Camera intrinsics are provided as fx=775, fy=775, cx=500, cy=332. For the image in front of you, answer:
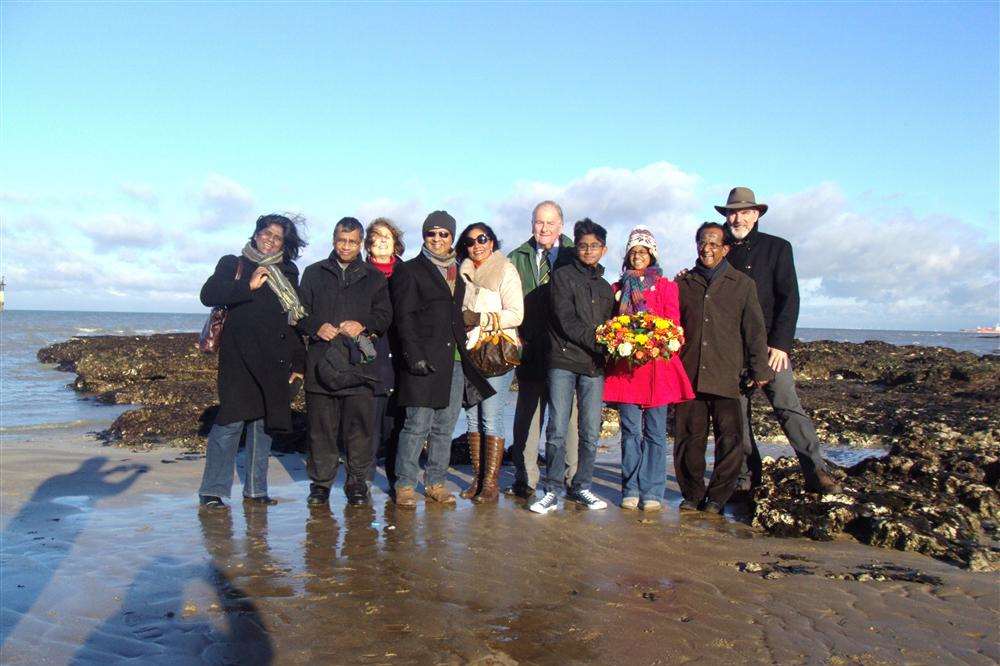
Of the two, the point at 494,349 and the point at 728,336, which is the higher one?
the point at 728,336

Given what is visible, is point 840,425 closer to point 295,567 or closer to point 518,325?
point 518,325

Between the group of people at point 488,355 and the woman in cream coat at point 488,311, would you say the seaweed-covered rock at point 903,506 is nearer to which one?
the group of people at point 488,355

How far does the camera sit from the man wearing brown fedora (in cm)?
579

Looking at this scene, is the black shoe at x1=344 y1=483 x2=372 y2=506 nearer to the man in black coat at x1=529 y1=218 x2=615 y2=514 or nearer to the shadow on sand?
the man in black coat at x1=529 y1=218 x2=615 y2=514

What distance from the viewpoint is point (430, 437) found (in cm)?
621

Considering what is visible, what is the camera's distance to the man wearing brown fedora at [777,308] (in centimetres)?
579

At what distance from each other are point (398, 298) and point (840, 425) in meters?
8.00

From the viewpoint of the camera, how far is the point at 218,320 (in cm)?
592

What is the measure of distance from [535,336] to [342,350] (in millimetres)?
1544

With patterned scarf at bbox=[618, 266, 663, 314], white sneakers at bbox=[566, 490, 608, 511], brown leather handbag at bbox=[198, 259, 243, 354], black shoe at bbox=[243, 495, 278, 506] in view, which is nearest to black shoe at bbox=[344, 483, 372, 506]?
black shoe at bbox=[243, 495, 278, 506]

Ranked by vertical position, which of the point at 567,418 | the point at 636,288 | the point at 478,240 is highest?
the point at 478,240

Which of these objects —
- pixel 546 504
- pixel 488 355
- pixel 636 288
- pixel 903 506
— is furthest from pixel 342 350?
pixel 903 506

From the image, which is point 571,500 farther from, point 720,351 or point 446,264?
point 446,264

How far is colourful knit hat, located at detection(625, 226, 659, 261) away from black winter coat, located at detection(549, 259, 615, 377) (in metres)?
0.34
